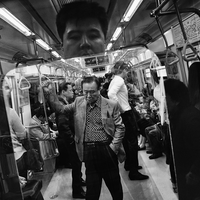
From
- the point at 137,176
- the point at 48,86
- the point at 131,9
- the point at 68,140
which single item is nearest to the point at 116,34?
the point at 131,9

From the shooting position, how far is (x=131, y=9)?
0.76m

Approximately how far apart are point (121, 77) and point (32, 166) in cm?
46

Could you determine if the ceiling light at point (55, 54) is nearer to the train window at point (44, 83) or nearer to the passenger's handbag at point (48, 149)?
the train window at point (44, 83)

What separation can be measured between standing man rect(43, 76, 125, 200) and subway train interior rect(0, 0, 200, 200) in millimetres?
30

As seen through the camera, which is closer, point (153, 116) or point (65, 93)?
point (65, 93)

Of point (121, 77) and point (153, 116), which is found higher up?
point (121, 77)

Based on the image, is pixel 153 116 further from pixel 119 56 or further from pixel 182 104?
pixel 119 56

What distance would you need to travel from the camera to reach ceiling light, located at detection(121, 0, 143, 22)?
75cm

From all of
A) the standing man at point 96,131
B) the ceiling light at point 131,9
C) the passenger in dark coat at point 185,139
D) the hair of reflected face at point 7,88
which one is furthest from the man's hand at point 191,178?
the hair of reflected face at point 7,88

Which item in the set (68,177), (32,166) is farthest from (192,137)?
(32,166)

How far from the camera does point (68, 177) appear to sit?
2.59 ft

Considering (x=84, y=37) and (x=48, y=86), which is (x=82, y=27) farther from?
(x=48, y=86)

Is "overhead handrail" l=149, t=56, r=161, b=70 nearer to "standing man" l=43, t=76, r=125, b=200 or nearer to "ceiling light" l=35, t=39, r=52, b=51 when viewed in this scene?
"standing man" l=43, t=76, r=125, b=200

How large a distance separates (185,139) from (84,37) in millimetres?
541
